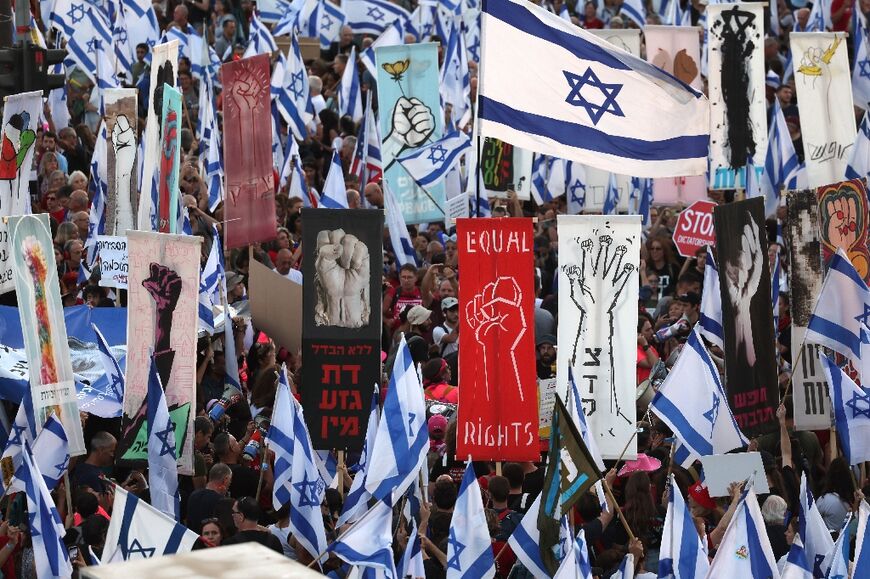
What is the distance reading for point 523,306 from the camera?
13.1 metres

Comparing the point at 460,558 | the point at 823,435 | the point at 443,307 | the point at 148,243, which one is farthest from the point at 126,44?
the point at 460,558

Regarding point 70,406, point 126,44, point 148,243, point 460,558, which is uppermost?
point 126,44

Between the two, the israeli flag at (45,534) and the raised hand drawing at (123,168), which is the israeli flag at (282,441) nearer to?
the israeli flag at (45,534)

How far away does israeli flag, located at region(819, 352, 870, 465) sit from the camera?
13.0 meters

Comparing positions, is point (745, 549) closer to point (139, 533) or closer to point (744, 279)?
point (139, 533)

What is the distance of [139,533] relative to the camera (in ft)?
34.6

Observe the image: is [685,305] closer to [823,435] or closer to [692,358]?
[823,435]

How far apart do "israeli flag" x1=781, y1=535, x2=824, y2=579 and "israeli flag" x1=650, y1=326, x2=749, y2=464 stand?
233 centimetres

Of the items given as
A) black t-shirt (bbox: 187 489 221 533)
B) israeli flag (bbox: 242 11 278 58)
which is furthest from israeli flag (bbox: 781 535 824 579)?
israeli flag (bbox: 242 11 278 58)

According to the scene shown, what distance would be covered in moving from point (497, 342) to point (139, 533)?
3457 mm

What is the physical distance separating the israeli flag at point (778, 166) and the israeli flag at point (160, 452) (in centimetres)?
960

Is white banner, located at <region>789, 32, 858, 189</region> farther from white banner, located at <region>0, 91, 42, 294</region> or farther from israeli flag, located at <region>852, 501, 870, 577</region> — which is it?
israeli flag, located at <region>852, 501, 870, 577</region>

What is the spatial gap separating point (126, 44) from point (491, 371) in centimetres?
1087

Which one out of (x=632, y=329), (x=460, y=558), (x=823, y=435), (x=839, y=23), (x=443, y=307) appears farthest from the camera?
(x=839, y=23)
